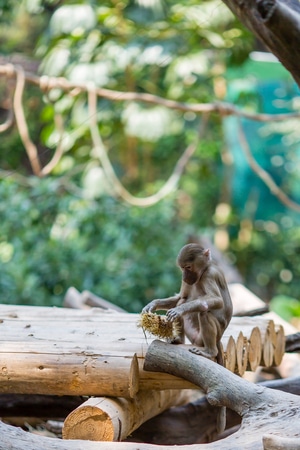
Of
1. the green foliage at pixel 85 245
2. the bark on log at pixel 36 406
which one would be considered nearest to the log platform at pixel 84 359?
the bark on log at pixel 36 406

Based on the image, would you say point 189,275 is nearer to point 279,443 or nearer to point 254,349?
point 254,349

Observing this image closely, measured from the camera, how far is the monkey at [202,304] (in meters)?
3.55

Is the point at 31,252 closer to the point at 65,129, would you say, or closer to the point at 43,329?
the point at 65,129

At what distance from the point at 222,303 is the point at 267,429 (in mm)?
925

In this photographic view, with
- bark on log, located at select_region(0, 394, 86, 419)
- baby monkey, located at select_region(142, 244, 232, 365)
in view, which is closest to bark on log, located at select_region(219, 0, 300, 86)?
baby monkey, located at select_region(142, 244, 232, 365)

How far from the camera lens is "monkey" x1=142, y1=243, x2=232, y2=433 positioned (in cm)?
355

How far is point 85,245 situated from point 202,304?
5.58 metres

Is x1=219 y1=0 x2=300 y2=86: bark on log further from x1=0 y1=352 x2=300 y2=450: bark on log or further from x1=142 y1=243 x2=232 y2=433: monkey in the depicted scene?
x1=0 y1=352 x2=300 y2=450: bark on log

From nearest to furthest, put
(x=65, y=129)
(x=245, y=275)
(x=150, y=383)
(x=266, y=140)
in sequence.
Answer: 1. (x=150, y=383)
2. (x=65, y=129)
3. (x=266, y=140)
4. (x=245, y=275)

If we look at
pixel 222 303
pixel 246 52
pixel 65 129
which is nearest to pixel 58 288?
pixel 65 129

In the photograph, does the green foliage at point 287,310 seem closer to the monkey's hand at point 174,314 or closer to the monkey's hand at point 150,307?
the monkey's hand at point 150,307

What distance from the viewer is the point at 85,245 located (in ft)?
29.4

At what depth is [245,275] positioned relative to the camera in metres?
12.0

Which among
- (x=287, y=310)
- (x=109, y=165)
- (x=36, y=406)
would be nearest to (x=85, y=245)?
(x=109, y=165)
